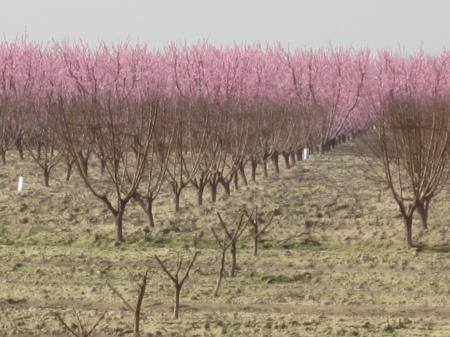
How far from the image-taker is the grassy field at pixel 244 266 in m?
6.41

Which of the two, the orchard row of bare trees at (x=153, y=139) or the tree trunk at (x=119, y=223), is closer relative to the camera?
the tree trunk at (x=119, y=223)

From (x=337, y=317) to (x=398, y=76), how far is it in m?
29.7

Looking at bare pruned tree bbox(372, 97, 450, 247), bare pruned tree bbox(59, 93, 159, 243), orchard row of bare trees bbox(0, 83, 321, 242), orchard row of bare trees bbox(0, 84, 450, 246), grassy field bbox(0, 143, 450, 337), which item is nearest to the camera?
grassy field bbox(0, 143, 450, 337)

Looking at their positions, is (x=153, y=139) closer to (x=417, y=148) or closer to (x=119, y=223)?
(x=119, y=223)

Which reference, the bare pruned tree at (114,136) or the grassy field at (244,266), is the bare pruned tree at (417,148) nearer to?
the grassy field at (244,266)

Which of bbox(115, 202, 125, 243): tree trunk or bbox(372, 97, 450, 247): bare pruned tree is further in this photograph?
bbox(115, 202, 125, 243): tree trunk

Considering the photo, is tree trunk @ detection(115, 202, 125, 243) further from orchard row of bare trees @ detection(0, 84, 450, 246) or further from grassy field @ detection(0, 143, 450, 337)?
grassy field @ detection(0, 143, 450, 337)

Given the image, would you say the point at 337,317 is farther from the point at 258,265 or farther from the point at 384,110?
the point at 384,110

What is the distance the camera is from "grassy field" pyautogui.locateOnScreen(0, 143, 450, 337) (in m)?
6.41

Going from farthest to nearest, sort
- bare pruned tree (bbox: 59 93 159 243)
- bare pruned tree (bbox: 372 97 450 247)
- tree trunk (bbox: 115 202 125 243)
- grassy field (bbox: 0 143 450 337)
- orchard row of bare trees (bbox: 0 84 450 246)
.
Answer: tree trunk (bbox: 115 202 125 243) < orchard row of bare trees (bbox: 0 84 450 246) < bare pruned tree (bbox: 59 93 159 243) < bare pruned tree (bbox: 372 97 450 247) < grassy field (bbox: 0 143 450 337)

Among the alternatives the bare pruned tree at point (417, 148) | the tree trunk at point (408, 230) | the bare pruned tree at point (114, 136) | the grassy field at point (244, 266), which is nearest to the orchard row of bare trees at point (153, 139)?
the bare pruned tree at point (114, 136)

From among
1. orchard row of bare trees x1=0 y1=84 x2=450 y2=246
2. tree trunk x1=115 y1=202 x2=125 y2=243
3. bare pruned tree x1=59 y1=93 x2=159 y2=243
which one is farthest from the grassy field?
bare pruned tree x1=59 y1=93 x2=159 y2=243

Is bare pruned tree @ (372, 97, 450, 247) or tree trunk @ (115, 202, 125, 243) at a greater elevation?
bare pruned tree @ (372, 97, 450, 247)

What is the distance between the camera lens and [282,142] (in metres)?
18.8
